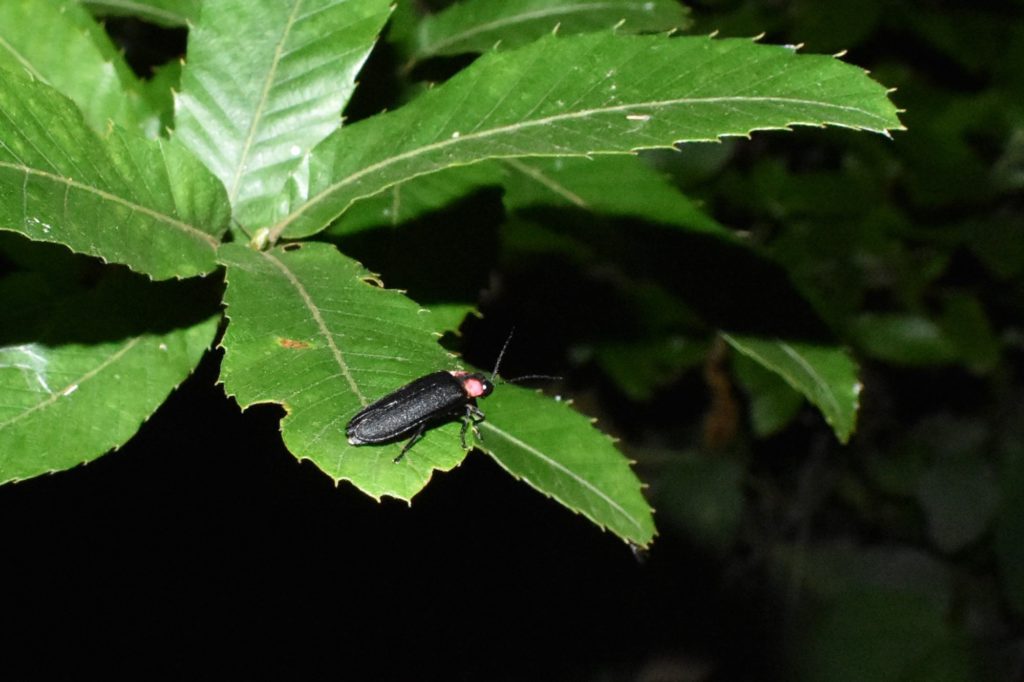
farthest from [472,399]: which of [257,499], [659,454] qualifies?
[659,454]

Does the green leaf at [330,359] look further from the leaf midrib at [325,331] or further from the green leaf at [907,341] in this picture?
the green leaf at [907,341]

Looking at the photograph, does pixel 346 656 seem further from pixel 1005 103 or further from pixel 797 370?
pixel 1005 103

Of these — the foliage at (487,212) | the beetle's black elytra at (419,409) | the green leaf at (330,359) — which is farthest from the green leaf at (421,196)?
the green leaf at (330,359)

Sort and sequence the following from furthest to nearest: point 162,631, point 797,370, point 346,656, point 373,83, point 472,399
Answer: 1. point 346,656
2. point 162,631
3. point 797,370
4. point 373,83
5. point 472,399

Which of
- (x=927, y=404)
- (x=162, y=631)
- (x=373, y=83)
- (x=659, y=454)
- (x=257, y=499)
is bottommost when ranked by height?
(x=927, y=404)

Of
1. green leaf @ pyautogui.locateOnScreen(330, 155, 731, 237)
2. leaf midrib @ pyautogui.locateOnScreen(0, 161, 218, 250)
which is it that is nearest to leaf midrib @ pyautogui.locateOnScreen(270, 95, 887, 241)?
leaf midrib @ pyautogui.locateOnScreen(0, 161, 218, 250)

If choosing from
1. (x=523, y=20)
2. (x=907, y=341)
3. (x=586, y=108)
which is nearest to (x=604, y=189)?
(x=523, y=20)

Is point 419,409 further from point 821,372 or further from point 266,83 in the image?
point 821,372

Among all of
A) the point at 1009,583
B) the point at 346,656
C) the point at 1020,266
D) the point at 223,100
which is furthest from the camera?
the point at 1009,583
